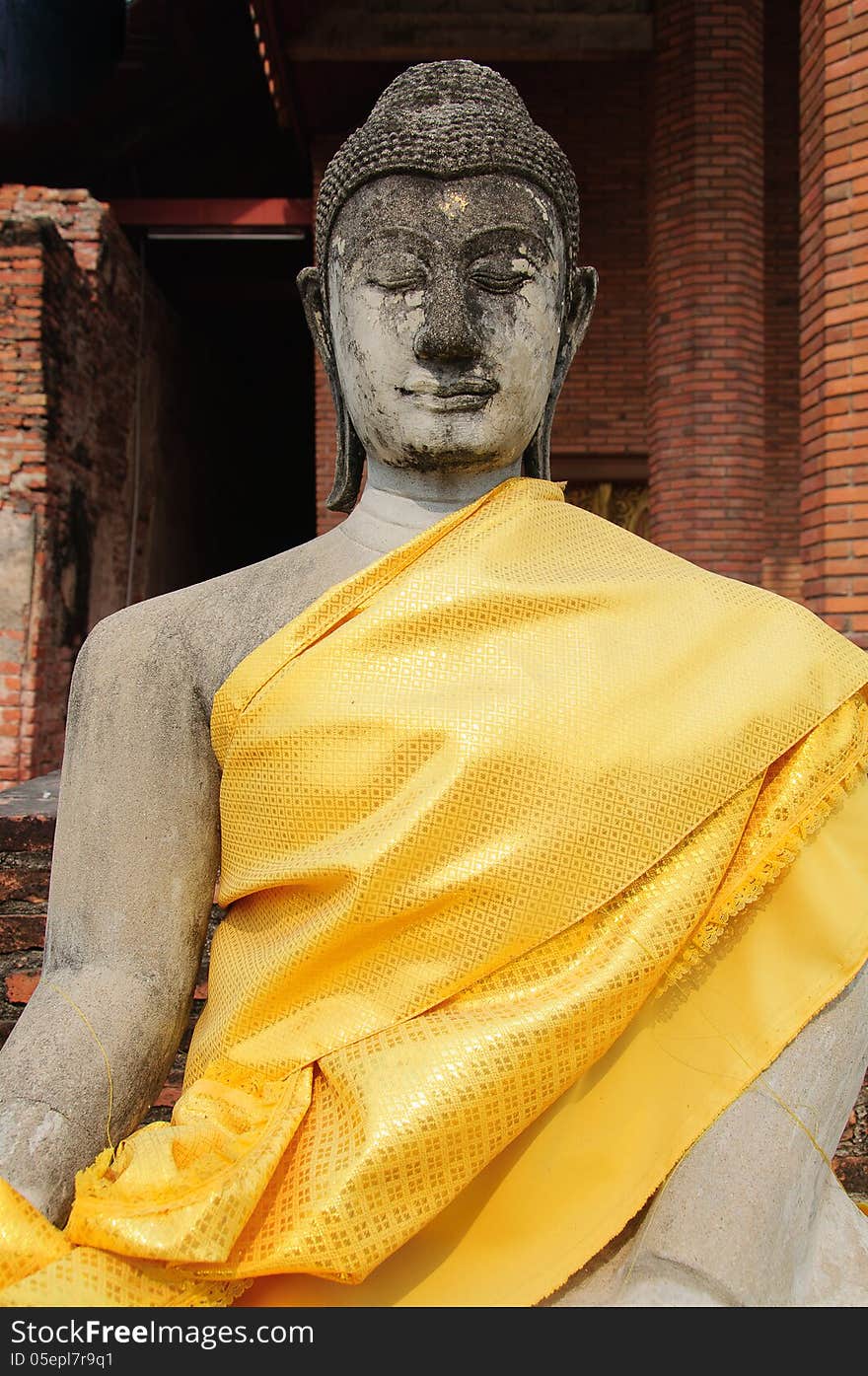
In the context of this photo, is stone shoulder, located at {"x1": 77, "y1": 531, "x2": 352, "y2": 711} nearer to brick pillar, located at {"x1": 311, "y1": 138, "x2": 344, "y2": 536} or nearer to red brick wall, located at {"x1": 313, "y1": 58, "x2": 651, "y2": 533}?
brick pillar, located at {"x1": 311, "y1": 138, "x2": 344, "y2": 536}

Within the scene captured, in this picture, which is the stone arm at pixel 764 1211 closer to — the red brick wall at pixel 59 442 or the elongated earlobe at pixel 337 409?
the elongated earlobe at pixel 337 409

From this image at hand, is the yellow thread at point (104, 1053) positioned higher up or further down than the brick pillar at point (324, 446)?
further down

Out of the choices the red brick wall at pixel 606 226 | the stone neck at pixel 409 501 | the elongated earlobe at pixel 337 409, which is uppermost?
the red brick wall at pixel 606 226

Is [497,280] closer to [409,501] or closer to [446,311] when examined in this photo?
[446,311]

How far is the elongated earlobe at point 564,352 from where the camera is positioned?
1582 millimetres

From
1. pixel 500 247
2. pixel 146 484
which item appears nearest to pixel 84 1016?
pixel 500 247

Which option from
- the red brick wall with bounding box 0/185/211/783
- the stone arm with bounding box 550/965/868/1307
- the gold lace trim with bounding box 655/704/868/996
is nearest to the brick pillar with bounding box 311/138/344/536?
the red brick wall with bounding box 0/185/211/783

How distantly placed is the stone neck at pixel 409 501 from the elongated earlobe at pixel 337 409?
15cm

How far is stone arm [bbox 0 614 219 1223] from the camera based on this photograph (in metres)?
1.19

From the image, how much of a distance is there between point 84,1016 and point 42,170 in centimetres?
941

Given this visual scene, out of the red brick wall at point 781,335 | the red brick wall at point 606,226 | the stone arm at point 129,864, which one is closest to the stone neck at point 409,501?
the stone arm at point 129,864

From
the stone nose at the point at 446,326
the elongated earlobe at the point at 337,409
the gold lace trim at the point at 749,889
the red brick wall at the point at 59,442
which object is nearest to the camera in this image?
the gold lace trim at the point at 749,889

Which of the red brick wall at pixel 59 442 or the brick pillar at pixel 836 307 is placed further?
the red brick wall at pixel 59 442

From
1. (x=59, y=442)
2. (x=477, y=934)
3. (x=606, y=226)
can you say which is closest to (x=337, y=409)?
(x=477, y=934)
